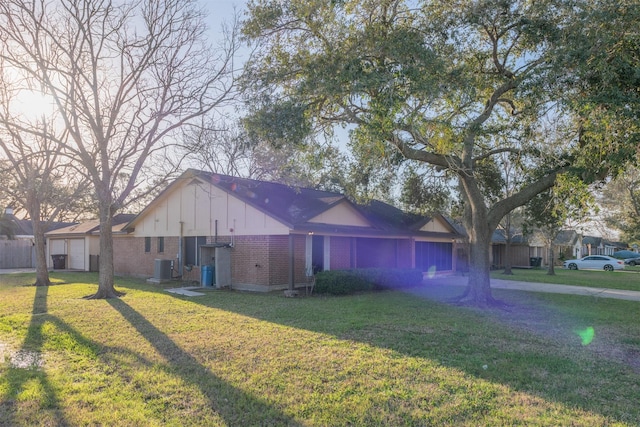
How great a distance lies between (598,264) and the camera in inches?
1350

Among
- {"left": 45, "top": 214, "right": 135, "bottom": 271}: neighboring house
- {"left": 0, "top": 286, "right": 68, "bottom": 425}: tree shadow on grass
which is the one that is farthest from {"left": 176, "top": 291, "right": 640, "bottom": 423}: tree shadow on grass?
{"left": 45, "top": 214, "right": 135, "bottom": 271}: neighboring house

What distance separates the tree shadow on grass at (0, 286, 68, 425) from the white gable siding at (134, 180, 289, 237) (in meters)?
8.36

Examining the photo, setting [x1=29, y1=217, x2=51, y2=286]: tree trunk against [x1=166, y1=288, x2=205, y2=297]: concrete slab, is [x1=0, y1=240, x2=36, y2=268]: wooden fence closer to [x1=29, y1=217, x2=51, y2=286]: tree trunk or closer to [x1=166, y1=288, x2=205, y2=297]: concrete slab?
[x1=29, y1=217, x2=51, y2=286]: tree trunk

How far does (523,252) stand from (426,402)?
37.9 meters

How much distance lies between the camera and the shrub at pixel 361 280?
14156mm

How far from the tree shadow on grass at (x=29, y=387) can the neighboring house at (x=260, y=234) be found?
807 centimetres

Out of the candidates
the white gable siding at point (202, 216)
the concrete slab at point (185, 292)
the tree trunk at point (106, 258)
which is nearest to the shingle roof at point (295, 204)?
the white gable siding at point (202, 216)

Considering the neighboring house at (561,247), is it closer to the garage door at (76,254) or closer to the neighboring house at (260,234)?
the neighboring house at (260,234)

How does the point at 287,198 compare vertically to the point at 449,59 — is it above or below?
below

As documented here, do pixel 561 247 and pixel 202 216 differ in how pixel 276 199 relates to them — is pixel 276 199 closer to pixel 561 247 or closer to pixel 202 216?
pixel 202 216

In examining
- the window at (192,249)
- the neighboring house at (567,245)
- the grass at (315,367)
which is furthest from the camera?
the neighboring house at (567,245)

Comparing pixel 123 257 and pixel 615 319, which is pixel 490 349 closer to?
pixel 615 319

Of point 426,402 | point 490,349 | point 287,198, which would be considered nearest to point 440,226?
point 287,198

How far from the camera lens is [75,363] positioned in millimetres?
6086
